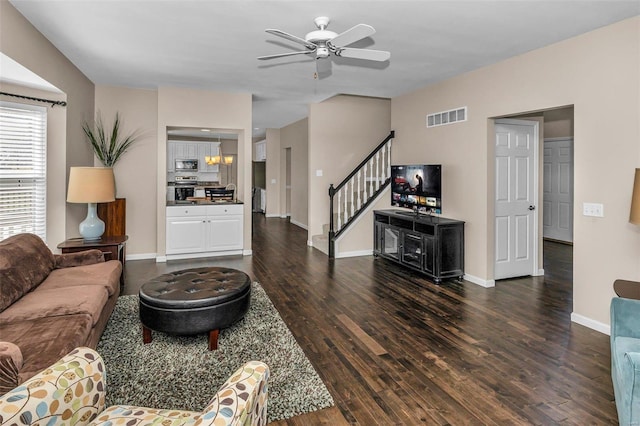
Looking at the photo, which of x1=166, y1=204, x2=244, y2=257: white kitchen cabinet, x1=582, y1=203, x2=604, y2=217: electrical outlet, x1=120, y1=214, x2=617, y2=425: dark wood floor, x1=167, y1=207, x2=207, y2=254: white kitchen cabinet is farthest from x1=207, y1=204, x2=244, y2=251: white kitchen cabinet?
x1=582, y1=203, x2=604, y2=217: electrical outlet

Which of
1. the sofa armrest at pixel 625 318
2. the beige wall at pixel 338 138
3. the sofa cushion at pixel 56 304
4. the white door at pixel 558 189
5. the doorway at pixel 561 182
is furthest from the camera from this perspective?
the white door at pixel 558 189

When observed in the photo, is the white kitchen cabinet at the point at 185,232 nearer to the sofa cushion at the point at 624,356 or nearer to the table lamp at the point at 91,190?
the table lamp at the point at 91,190

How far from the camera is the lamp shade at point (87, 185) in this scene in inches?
168

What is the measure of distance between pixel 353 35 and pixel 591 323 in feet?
11.1

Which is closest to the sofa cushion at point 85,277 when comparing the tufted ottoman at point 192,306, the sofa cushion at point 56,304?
the sofa cushion at point 56,304

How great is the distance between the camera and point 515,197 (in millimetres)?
5160

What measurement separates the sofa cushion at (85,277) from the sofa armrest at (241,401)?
90.0 inches

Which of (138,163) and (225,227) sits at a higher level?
(138,163)

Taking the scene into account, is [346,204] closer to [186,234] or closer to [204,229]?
[204,229]

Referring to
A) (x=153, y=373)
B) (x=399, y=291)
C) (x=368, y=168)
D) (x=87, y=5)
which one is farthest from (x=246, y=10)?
(x=368, y=168)

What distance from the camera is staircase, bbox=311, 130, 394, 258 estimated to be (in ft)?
21.6

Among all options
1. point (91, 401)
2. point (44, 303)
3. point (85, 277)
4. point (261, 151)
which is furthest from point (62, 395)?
point (261, 151)

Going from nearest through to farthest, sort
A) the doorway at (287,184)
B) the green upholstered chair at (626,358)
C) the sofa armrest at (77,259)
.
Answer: the green upholstered chair at (626,358), the sofa armrest at (77,259), the doorway at (287,184)

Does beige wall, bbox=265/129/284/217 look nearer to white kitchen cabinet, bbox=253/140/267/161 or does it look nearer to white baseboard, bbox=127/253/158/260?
white kitchen cabinet, bbox=253/140/267/161
